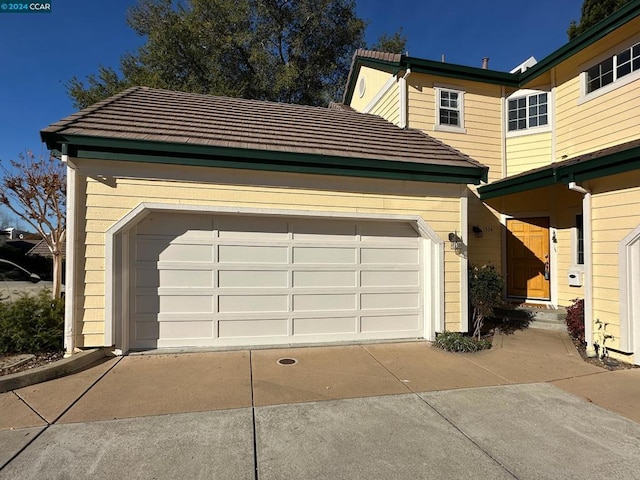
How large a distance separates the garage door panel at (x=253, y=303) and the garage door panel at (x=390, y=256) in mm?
1622

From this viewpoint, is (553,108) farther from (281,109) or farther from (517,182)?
(281,109)

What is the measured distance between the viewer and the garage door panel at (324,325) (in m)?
6.11

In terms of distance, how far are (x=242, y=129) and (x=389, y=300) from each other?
13.3 feet

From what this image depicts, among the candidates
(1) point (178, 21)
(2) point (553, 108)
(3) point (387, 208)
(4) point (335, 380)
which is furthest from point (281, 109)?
(1) point (178, 21)

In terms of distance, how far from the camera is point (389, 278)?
6.52 metres

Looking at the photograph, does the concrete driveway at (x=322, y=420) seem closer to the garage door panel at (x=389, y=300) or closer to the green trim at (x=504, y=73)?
the garage door panel at (x=389, y=300)

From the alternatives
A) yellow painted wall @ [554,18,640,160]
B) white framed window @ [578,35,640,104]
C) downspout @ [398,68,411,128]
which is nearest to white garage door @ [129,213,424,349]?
downspout @ [398,68,411,128]

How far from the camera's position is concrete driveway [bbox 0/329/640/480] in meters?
2.81

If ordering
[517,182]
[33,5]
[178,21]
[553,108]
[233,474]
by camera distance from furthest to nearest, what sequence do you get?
[178,21], [553,108], [517,182], [33,5], [233,474]

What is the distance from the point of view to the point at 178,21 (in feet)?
53.0

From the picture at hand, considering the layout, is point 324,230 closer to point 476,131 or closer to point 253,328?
point 253,328

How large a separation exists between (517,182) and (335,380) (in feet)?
19.6

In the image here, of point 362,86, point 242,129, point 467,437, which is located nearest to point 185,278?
point 242,129

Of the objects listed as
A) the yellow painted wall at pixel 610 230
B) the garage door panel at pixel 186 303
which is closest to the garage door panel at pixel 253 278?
the garage door panel at pixel 186 303
